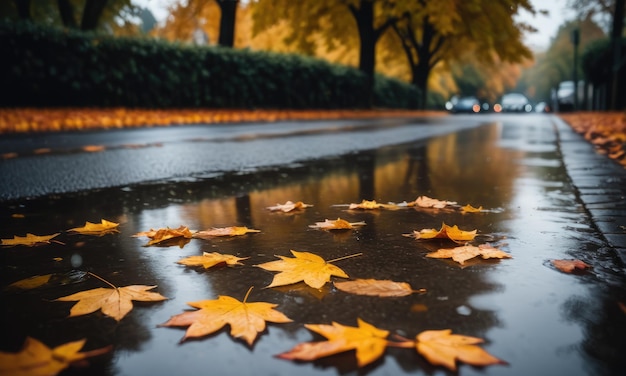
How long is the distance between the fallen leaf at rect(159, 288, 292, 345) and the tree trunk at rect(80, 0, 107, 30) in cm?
1858

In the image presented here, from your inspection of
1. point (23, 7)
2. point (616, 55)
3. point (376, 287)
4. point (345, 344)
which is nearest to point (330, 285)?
point (376, 287)

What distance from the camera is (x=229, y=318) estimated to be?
150cm

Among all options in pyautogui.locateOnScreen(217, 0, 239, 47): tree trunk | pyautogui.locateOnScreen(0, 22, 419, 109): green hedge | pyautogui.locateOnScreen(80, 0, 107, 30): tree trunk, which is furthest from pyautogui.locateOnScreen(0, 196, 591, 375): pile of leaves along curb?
pyautogui.locateOnScreen(80, 0, 107, 30): tree trunk

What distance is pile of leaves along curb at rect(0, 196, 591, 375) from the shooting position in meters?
1.27

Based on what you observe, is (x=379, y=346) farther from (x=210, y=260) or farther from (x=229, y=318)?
(x=210, y=260)

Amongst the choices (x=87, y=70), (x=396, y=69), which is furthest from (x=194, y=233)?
(x=396, y=69)

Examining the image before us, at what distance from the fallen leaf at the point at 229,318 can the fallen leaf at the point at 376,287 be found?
0.27 m

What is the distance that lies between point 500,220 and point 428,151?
4.48m

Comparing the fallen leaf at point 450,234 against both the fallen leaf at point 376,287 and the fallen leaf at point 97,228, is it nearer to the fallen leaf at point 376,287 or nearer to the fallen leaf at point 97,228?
the fallen leaf at point 376,287

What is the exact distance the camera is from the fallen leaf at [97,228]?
8.75 feet

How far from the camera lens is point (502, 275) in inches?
73.4

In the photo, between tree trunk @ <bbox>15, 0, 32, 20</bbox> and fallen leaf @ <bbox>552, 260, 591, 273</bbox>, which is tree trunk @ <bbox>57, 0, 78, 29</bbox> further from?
fallen leaf @ <bbox>552, 260, 591, 273</bbox>

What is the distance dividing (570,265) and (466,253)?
36 cm

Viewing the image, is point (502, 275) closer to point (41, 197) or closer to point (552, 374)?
point (552, 374)
